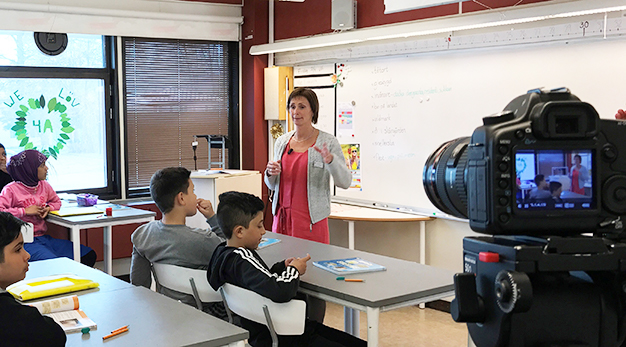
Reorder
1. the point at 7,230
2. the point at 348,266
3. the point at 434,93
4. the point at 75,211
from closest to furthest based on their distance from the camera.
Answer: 1. the point at 7,230
2. the point at 348,266
3. the point at 434,93
4. the point at 75,211

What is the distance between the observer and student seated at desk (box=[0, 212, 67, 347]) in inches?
67.7

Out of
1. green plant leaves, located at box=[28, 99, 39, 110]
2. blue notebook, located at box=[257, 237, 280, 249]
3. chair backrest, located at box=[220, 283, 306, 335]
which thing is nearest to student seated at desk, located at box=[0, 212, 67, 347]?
chair backrest, located at box=[220, 283, 306, 335]

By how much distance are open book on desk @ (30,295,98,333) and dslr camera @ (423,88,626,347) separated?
1.27 metres

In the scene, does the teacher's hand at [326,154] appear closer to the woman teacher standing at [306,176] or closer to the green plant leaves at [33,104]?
the woman teacher standing at [306,176]

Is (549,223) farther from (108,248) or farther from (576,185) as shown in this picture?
(108,248)

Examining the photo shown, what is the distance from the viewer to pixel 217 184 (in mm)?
5332

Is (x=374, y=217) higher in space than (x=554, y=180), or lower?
lower

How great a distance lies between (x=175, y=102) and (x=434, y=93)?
8.77ft

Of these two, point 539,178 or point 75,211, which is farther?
point 75,211

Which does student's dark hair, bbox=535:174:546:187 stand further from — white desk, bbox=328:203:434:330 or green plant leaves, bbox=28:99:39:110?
green plant leaves, bbox=28:99:39:110

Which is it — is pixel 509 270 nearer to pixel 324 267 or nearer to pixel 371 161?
pixel 324 267

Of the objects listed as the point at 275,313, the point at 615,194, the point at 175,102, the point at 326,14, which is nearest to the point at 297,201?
the point at 275,313

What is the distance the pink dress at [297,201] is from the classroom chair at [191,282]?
3.45ft

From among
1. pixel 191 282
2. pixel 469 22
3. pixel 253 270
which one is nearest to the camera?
pixel 253 270
